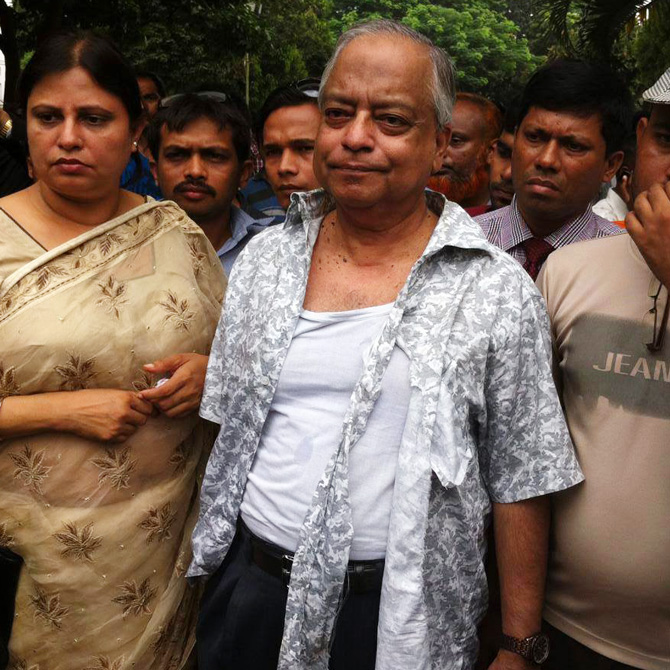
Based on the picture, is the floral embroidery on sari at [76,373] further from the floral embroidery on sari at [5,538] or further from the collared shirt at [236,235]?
the collared shirt at [236,235]

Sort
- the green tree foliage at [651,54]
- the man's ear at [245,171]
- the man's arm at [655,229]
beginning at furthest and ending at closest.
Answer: the green tree foliage at [651,54] < the man's ear at [245,171] < the man's arm at [655,229]

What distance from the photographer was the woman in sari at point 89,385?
212 centimetres

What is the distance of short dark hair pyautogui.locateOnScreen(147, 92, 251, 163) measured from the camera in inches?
132

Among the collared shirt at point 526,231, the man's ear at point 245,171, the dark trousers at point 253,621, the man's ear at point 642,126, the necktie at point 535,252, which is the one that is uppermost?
the man's ear at point 642,126

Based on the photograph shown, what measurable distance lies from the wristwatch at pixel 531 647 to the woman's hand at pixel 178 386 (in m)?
1.09

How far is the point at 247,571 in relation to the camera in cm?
204

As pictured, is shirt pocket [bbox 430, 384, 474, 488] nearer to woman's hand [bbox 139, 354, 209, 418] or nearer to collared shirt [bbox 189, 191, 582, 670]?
collared shirt [bbox 189, 191, 582, 670]

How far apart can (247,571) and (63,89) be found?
1449mm

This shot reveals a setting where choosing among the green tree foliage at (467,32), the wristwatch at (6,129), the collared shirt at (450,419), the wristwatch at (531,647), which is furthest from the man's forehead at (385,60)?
the green tree foliage at (467,32)

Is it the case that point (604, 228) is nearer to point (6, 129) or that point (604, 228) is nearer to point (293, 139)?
point (293, 139)

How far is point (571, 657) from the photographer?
195 cm

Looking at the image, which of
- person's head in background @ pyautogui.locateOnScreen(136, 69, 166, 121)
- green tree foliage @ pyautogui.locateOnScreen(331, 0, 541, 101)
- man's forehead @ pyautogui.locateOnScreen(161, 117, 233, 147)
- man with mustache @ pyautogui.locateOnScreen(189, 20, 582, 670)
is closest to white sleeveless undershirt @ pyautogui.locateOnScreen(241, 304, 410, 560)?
man with mustache @ pyautogui.locateOnScreen(189, 20, 582, 670)

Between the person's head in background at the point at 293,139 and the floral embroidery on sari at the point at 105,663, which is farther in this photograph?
the person's head in background at the point at 293,139

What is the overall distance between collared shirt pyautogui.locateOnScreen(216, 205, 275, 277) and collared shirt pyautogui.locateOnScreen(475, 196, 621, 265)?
107 centimetres
